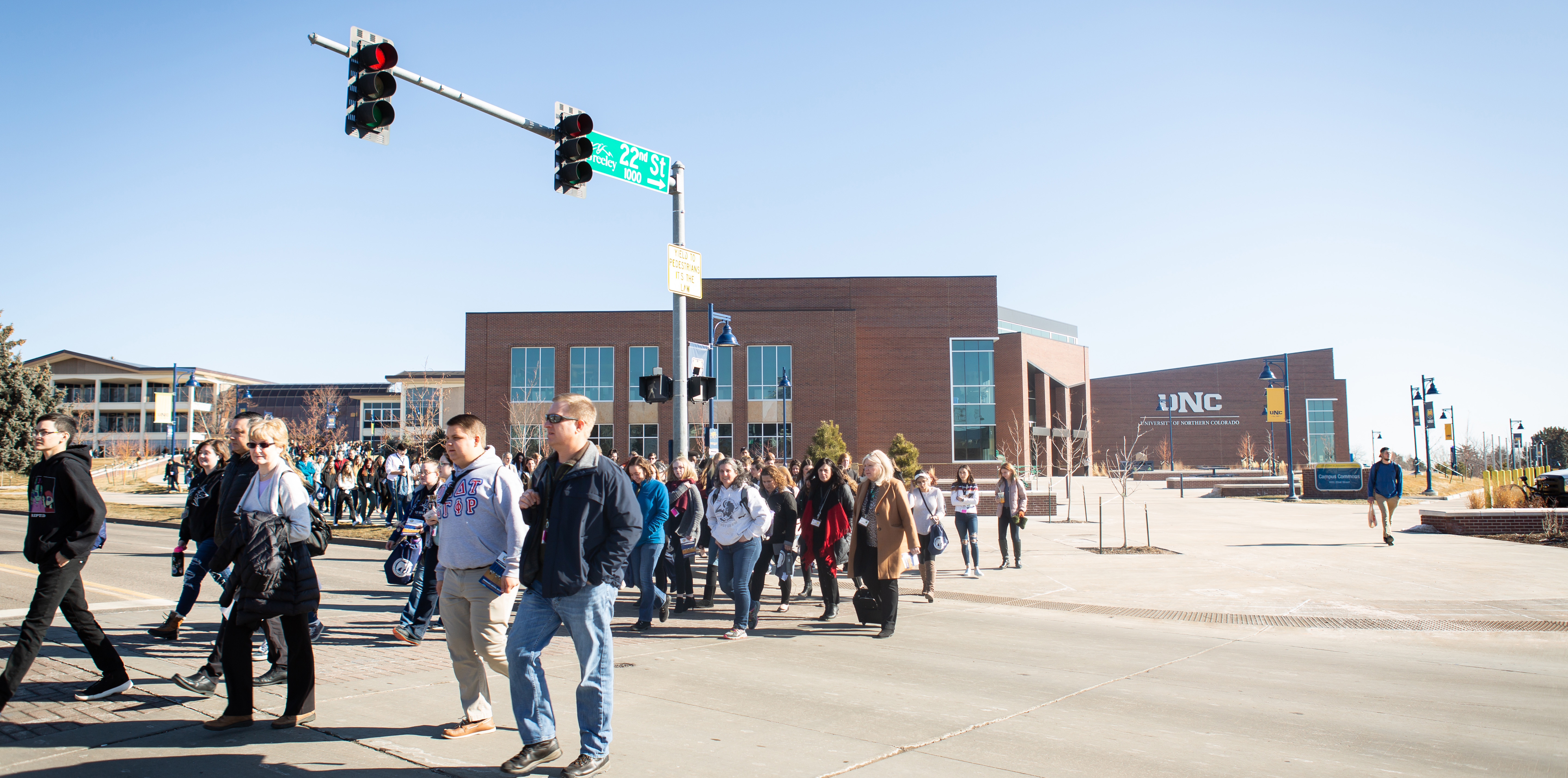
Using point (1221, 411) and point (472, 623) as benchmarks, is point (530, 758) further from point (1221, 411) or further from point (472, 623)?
point (1221, 411)

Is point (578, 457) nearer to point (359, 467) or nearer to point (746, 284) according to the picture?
point (359, 467)

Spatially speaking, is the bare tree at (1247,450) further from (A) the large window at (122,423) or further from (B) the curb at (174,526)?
(A) the large window at (122,423)

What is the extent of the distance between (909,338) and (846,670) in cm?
5359

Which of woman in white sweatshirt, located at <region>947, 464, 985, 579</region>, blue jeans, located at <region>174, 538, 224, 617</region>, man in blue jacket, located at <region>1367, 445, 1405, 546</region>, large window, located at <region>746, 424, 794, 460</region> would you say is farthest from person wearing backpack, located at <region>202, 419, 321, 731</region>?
large window, located at <region>746, 424, 794, 460</region>

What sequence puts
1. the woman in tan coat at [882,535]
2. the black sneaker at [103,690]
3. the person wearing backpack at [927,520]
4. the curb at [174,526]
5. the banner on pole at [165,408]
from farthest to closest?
the banner on pole at [165,408], the curb at [174,526], the person wearing backpack at [927,520], the woman in tan coat at [882,535], the black sneaker at [103,690]

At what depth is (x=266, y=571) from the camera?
4836 mm

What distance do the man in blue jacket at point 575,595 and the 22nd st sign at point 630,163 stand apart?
743 centimetres

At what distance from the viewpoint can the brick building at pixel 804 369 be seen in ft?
182

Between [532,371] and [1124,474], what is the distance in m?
42.7

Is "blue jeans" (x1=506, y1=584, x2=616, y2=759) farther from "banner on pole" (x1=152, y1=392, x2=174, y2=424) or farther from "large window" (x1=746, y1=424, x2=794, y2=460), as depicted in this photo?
"large window" (x1=746, y1=424, x2=794, y2=460)

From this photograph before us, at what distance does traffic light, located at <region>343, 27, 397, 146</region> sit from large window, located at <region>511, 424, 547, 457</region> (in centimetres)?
4444

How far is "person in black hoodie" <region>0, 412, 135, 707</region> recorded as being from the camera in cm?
521

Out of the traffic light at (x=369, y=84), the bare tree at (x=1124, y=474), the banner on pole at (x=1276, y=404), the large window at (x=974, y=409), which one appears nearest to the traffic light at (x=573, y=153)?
the traffic light at (x=369, y=84)

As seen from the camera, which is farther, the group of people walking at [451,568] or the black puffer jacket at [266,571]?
the black puffer jacket at [266,571]
